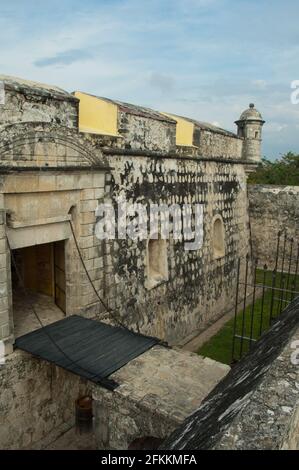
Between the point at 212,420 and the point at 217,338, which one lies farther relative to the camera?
the point at 217,338

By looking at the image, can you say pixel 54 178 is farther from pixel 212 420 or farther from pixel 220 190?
pixel 220 190

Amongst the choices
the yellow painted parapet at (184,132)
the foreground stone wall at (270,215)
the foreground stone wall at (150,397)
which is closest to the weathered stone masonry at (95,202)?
the yellow painted parapet at (184,132)

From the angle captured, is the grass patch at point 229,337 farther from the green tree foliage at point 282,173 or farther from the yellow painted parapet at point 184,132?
the green tree foliage at point 282,173

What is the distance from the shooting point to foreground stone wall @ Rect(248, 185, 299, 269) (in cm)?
1459

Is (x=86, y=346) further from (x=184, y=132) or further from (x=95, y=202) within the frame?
(x=184, y=132)

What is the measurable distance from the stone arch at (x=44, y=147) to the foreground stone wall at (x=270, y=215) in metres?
9.59

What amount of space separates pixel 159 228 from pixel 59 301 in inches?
105

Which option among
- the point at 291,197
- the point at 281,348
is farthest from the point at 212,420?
the point at 291,197

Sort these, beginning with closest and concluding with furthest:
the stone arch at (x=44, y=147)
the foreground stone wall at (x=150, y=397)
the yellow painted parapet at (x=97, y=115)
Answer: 1. the foreground stone wall at (x=150, y=397)
2. the stone arch at (x=44, y=147)
3. the yellow painted parapet at (x=97, y=115)

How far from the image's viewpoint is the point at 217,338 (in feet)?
33.1

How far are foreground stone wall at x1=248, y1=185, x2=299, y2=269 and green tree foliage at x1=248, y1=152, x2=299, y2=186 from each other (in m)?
11.2

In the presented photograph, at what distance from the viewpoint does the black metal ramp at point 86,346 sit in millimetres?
5090
